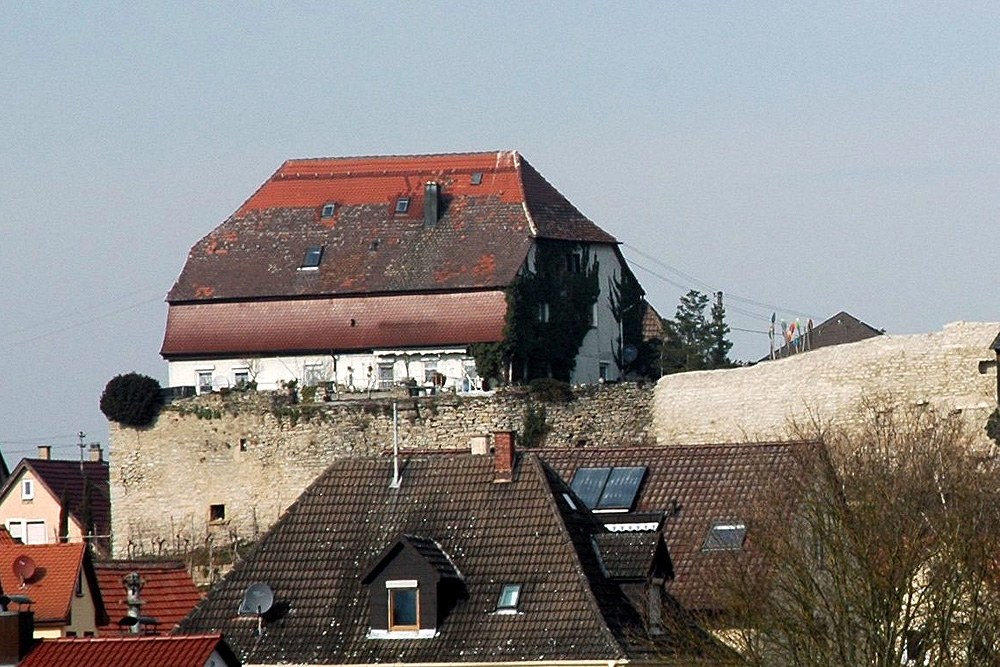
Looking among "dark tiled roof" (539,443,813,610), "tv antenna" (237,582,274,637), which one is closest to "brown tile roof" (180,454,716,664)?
"tv antenna" (237,582,274,637)

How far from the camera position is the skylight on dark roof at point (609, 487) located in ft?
133

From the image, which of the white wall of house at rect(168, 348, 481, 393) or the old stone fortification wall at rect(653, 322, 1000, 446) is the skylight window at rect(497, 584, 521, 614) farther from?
the white wall of house at rect(168, 348, 481, 393)

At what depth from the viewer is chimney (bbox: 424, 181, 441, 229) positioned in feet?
192

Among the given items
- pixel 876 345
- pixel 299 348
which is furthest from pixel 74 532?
pixel 876 345

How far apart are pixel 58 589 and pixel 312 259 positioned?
743 inches

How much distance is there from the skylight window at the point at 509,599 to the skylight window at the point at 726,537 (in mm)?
3660

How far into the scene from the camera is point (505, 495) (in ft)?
117

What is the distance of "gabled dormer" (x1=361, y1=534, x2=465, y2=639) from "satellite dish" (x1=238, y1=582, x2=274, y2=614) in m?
1.07

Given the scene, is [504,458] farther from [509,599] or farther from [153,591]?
[153,591]

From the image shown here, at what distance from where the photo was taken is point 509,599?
34.2 meters

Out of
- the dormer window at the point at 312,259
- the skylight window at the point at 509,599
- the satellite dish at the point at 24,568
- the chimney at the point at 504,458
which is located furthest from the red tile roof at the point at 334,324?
the skylight window at the point at 509,599

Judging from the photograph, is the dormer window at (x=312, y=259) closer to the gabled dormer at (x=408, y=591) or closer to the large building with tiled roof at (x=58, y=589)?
the large building with tiled roof at (x=58, y=589)

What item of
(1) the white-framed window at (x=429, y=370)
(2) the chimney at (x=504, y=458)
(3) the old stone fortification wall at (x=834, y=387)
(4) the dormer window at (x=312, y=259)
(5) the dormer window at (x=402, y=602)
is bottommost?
(5) the dormer window at (x=402, y=602)

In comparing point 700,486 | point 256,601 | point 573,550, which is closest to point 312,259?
point 700,486
